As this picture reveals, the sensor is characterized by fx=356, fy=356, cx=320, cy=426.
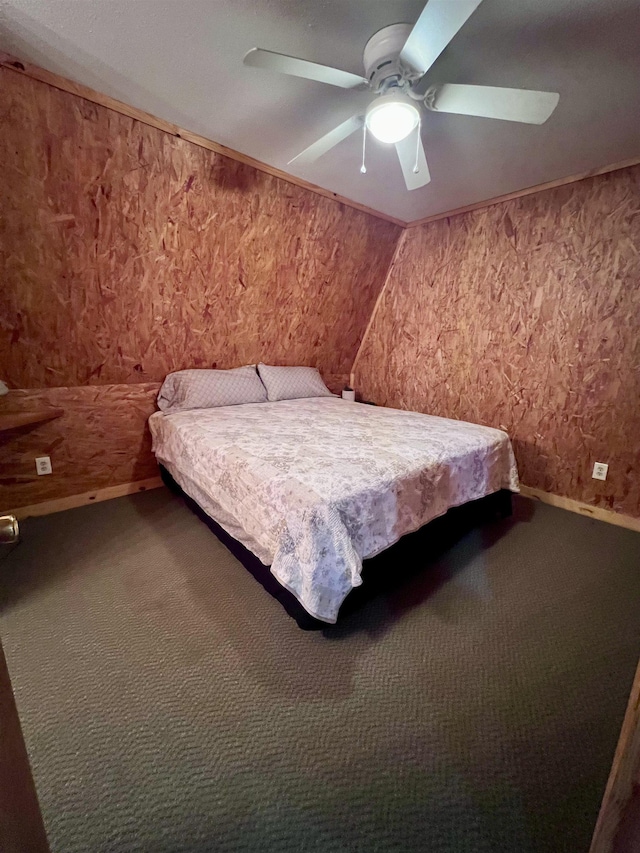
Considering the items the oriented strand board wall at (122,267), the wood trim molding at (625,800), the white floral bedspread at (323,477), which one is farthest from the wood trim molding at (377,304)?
the wood trim molding at (625,800)

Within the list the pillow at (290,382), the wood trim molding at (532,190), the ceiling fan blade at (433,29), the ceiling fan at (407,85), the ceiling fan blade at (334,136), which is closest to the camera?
the ceiling fan blade at (433,29)

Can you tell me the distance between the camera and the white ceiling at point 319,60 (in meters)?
1.23

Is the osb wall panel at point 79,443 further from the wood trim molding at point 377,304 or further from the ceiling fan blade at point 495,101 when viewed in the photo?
the ceiling fan blade at point 495,101

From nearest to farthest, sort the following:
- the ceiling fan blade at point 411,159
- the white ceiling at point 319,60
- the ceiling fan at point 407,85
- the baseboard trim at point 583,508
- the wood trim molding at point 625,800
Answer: the wood trim molding at point 625,800 → the ceiling fan at point 407,85 → the white ceiling at point 319,60 → the ceiling fan blade at point 411,159 → the baseboard trim at point 583,508

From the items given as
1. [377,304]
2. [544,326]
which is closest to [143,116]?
[377,304]

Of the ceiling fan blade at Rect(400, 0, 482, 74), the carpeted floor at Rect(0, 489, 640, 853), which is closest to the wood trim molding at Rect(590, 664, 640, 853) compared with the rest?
the carpeted floor at Rect(0, 489, 640, 853)

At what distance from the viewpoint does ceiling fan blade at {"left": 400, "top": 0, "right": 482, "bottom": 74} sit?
94cm

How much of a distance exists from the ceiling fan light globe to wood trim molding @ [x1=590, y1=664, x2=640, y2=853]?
1.80m

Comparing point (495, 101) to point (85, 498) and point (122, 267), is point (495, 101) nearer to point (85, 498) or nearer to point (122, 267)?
point (122, 267)

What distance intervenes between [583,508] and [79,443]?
3668 mm

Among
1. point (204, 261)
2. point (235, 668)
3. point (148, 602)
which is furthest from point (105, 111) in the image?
point (235, 668)

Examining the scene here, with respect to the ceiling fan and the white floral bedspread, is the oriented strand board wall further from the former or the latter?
the ceiling fan

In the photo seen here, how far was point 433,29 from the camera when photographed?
1042 mm

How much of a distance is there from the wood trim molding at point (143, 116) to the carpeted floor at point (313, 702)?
7.45 ft
